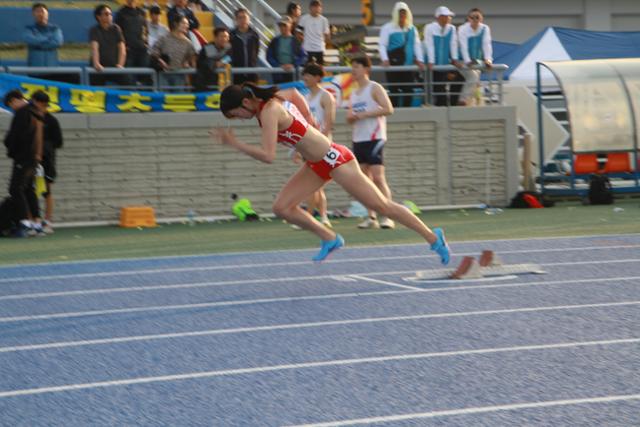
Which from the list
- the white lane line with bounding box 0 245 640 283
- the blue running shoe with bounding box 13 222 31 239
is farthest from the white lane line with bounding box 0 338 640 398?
the blue running shoe with bounding box 13 222 31 239

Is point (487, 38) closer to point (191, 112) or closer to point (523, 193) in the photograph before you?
point (523, 193)

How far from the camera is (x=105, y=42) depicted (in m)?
18.3

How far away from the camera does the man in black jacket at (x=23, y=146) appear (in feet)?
55.1

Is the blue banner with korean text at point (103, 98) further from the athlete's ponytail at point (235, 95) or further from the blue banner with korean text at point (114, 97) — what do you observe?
the athlete's ponytail at point (235, 95)

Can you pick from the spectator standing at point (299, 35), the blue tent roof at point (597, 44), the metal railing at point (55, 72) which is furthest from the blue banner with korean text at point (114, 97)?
the blue tent roof at point (597, 44)

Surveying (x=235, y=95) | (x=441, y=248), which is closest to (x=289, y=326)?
(x=235, y=95)

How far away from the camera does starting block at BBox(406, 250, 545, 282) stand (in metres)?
11.1

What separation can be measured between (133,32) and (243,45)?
1.65 meters

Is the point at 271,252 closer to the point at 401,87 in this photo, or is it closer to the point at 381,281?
the point at 381,281

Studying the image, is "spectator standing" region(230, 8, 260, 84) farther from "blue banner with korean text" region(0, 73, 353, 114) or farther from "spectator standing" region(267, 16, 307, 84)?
"blue banner with korean text" region(0, 73, 353, 114)

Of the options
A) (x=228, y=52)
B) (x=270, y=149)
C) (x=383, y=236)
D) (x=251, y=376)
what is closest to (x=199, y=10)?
(x=228, y=52)

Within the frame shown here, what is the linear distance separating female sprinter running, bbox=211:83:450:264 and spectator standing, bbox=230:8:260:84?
7.65 metres

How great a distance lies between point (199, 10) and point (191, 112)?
452 centimetres

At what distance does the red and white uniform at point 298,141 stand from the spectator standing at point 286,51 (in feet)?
29.0
